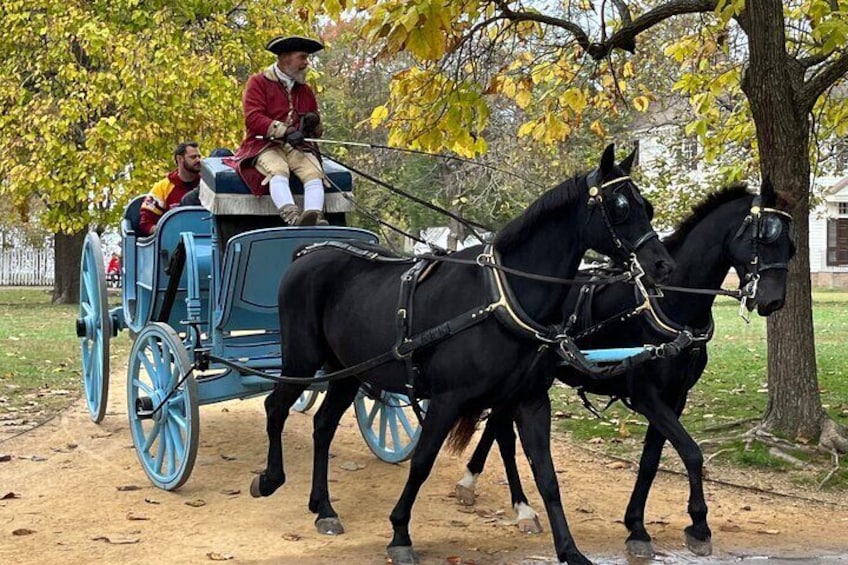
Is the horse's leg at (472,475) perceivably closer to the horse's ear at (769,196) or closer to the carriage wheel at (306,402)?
the horse's ear at (769,196)

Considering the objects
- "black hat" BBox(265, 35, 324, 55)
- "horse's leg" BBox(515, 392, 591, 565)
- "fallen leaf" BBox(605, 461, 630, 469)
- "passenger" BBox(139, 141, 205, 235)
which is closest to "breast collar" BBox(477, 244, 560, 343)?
"horse's leg" BBox(515, 392, 591, 565)

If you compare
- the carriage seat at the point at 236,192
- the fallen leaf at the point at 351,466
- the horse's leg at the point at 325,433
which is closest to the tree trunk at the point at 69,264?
the fallen leaf at the point at 351,466

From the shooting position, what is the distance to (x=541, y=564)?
634 cm

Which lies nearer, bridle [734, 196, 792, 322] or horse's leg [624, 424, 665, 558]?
horse's leg [624, 424, 665, 558]

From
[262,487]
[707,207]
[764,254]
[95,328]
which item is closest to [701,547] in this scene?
[764,254]

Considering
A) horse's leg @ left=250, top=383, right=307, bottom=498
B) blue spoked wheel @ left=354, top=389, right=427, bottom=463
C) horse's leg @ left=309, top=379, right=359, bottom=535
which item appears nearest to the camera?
horse's leg @ left=309, top=379, right=359, bottom=535

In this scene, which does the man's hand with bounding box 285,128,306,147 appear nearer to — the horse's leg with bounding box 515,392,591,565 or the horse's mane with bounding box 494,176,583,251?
the horse's mane with bounding box 494,176,583,251

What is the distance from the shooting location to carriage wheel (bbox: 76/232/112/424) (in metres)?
10.0

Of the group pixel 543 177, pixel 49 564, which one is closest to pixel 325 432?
pixel 49 564

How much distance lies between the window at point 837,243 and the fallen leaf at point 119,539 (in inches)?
1675

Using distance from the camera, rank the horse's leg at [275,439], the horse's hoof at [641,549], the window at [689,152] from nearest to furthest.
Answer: the horse's hoof at [641,549] < the horse's leg at [275,439] < the window at [689,152]

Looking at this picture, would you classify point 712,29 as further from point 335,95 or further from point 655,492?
point 335,95

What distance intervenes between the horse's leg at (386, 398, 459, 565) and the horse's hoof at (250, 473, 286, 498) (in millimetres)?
1382

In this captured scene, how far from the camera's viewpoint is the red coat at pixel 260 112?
8.13 meters
